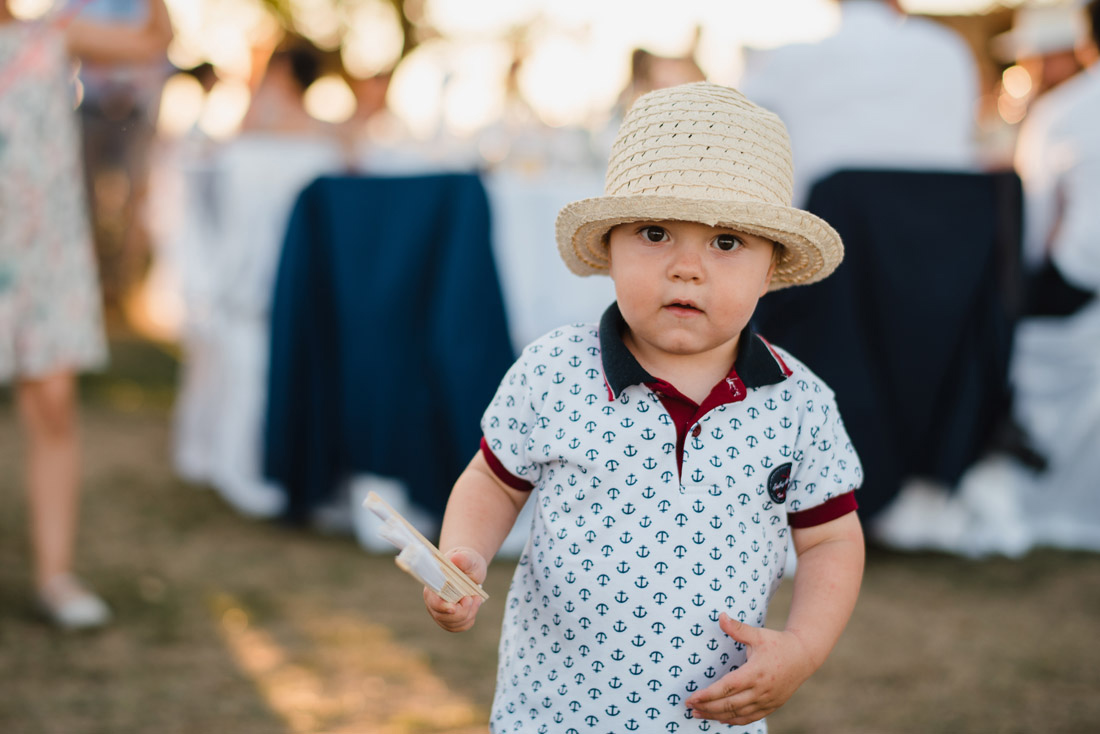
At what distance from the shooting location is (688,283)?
916 mm

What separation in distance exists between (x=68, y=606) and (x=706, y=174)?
1.79 m

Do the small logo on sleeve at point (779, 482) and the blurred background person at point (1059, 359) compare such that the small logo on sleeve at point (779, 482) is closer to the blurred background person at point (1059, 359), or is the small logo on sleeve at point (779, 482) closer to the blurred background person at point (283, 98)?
the blurred background person at point (1059, 359)

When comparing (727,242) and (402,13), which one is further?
(402,13)

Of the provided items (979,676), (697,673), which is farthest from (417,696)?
(979,676)

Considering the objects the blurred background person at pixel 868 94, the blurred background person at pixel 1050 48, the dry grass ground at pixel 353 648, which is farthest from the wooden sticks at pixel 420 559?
the blurred background person at pixel 1050 48

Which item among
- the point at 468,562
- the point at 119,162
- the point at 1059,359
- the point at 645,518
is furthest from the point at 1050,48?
the point at 119,162

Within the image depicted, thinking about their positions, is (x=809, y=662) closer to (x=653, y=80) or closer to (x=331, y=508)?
(x=331, y=508)

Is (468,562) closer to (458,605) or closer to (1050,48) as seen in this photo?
(458,605)

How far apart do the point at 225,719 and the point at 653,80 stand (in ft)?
7.76

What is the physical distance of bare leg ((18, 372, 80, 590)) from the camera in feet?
6.71

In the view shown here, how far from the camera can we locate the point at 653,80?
3205mm

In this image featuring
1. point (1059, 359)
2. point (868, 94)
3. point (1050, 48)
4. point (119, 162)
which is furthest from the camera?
point (119, 162)

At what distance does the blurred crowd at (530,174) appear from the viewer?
2000 millimetres

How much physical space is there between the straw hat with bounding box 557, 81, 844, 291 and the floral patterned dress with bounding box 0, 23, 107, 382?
143 cm
